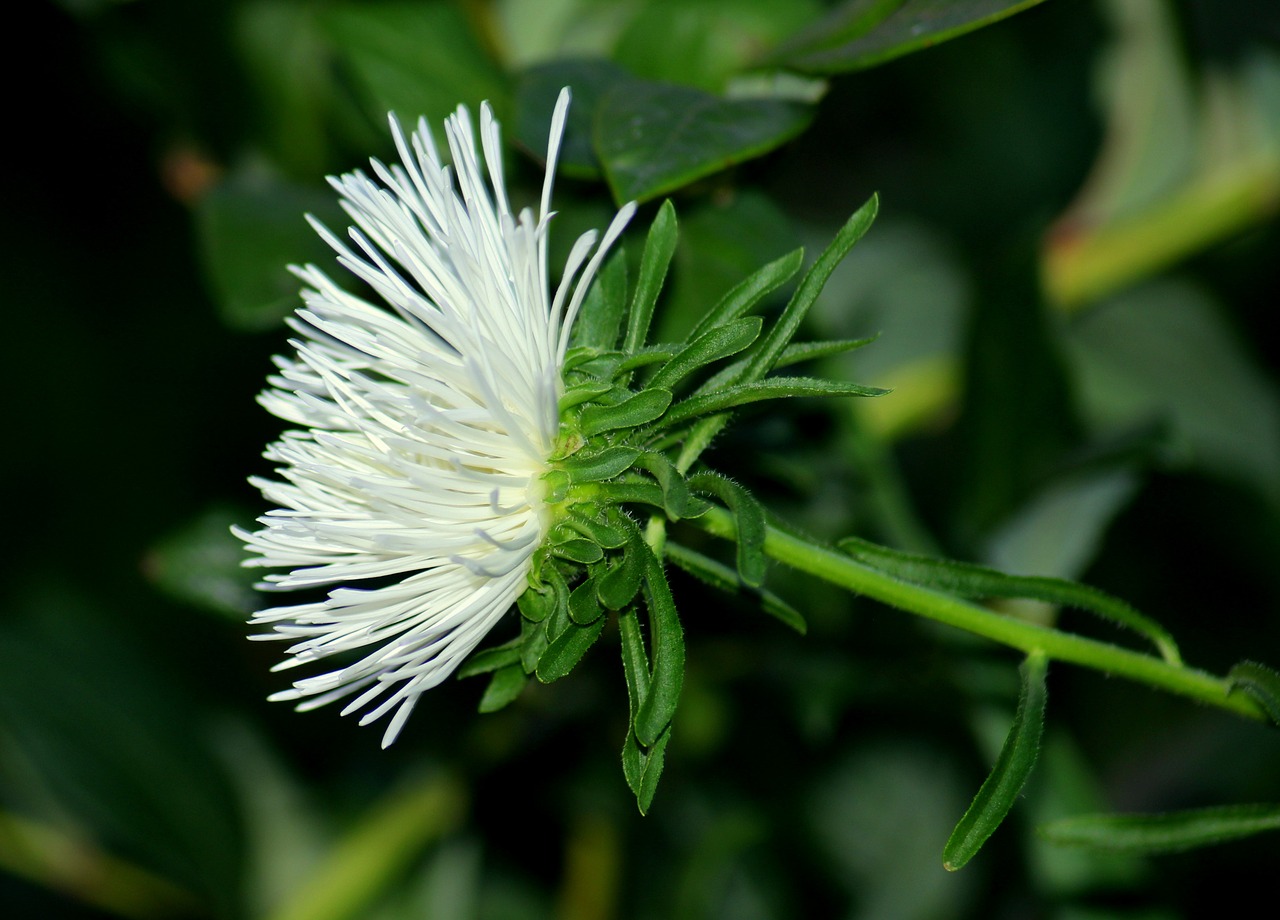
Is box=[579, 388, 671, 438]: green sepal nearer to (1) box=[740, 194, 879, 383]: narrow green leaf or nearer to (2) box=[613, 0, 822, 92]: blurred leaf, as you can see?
(1) box=[740, 194, 879, 383]: narrow green leaf

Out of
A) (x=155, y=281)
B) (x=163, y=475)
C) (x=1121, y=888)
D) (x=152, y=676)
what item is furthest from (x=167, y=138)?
(x=1121, y=888)

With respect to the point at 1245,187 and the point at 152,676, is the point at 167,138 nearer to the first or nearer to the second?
the point at 152,676

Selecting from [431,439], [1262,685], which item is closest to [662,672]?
[431,439]

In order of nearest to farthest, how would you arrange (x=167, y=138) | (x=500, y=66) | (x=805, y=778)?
(x=500, y=66) → (x=167, y=138) → (x=805, y=778)

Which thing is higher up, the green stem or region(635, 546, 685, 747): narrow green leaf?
region(635, 546, 685, 747): narrow green leaf

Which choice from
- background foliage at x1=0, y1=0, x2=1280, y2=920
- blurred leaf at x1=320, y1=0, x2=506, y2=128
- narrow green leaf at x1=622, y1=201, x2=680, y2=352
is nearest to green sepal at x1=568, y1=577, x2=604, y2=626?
narrow green leaf at x1=622, y1=201, x2=680, y2=352

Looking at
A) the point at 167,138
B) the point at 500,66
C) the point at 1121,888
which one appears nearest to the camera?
the point at 1121,888

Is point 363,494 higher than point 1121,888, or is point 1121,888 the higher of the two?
point 363,494
